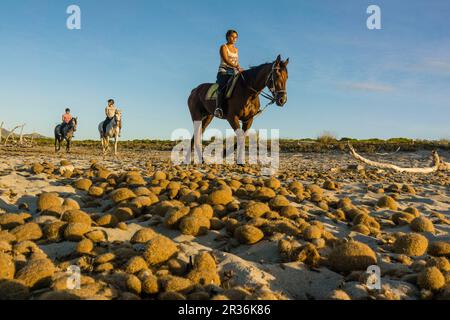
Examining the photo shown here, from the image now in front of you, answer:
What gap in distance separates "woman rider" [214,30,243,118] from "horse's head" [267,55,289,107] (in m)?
1.48

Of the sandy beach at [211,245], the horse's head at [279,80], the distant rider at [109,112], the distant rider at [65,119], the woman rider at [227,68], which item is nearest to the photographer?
the sandy beach at [211,245]

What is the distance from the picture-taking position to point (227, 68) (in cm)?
945

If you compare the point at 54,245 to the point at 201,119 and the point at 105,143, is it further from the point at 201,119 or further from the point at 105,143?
the point at 105,143

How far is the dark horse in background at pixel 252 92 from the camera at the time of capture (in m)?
7.95

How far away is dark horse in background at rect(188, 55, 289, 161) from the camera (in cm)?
795

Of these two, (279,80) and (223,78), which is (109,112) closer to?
(223,78)

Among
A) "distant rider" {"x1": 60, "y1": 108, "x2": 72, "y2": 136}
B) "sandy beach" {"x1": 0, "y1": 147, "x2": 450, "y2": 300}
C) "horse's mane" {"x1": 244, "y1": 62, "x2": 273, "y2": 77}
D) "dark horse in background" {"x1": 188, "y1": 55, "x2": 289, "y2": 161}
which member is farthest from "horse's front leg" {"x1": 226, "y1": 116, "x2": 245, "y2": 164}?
"distant rider" {"x1": 60, "y1": 108, "x2": 72, "y2": 136}

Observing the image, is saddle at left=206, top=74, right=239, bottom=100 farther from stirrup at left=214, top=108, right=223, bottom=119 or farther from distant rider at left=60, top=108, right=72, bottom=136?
distant rider at left=60, top=108, right=72, bottom=136

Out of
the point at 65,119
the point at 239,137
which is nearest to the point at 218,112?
the point at 239,137

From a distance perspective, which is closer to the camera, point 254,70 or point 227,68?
point 254,70

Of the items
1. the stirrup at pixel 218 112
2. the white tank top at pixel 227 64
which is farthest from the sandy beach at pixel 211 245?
the white tank top at pixel 227 64

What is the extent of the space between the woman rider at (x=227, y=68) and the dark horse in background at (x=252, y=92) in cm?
18

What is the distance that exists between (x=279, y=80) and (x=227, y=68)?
2004 mm

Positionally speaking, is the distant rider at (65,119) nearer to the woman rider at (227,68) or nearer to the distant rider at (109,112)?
the distant rider at (109,112)
